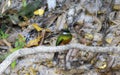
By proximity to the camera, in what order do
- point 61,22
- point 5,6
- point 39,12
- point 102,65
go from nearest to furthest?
1. point 102,65
2. point 61,22
3. point 39,12
4. point 5,6

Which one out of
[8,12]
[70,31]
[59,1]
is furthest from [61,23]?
[8,12]

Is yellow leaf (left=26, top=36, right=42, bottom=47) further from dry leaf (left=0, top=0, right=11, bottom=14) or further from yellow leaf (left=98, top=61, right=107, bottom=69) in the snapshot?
yellow leaf (left=98, top=61, right=107, bottom=69)

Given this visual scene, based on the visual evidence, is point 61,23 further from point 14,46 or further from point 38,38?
point 14,46

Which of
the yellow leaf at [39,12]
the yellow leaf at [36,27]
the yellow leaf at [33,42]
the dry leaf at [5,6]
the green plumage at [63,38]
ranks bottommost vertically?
the yellow leaf at [33,42]

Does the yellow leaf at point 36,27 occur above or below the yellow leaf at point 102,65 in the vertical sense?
above

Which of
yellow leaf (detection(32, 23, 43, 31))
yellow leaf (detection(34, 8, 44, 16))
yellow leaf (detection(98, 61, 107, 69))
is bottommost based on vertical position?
yellow leaf (detection(98, 61, 107, 69))

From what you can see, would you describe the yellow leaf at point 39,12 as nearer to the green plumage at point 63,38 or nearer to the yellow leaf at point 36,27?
the yellow leaf at point 36,27

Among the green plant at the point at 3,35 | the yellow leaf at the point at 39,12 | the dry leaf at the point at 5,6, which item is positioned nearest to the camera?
the green plant at the point at 3,35

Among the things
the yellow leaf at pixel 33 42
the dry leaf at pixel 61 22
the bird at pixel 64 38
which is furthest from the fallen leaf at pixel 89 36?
the yellow leaf at pixel 33 42

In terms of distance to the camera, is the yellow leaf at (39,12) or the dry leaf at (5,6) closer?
the yellow leaf at (39,12)

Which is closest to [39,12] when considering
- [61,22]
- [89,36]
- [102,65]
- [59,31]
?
[61,22]

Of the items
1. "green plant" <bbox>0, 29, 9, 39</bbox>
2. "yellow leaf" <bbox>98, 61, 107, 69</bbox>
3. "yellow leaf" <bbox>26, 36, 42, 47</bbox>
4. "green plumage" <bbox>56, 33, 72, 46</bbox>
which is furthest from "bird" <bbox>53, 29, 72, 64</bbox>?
"green plant" <bbox>0, 29, 9, 39</bbox>

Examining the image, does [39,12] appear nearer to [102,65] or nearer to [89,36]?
[89,36]
